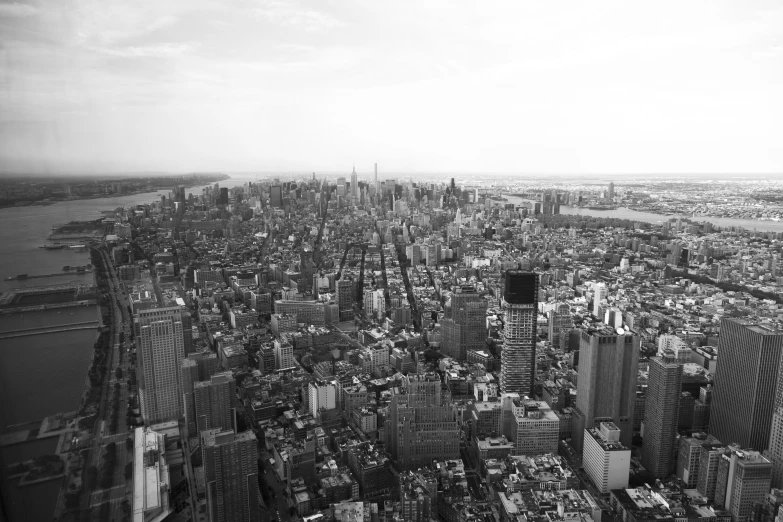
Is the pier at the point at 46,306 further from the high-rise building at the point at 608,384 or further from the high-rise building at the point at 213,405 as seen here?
the high-rise building at the point at 608,384

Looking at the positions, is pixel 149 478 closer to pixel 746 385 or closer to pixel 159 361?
pixel 159 361

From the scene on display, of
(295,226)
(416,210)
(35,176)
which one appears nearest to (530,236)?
(416,210)

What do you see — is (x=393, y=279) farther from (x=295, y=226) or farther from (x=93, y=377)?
(x=93, y=377)

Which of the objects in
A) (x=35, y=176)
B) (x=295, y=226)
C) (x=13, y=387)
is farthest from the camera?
(x=295, y=226)

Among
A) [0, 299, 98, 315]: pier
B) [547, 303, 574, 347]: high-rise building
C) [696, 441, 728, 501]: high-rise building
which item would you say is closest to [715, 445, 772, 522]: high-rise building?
[696, 441, 728, 501]: high-rise building

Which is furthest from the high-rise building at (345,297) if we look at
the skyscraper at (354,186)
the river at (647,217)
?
the river at (647,217)

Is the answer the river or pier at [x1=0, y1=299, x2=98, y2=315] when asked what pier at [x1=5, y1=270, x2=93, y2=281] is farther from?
the river

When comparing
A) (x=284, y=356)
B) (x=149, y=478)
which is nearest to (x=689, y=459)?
(x=149, y=478)
